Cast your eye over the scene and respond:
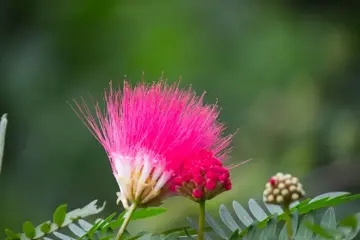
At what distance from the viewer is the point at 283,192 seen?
540 millimetres

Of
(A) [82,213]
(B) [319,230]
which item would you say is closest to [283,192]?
(B) [319,230]

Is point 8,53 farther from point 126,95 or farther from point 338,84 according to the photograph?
point 126,95

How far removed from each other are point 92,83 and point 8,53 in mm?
323

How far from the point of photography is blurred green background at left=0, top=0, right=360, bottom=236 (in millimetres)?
2689

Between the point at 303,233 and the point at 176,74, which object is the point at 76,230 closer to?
the point at 303,233

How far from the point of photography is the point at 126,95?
64cm

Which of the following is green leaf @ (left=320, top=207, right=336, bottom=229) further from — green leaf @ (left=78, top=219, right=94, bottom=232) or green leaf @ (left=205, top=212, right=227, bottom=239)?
green leaf @ (left=78, top=219, right=94, bottom=232)

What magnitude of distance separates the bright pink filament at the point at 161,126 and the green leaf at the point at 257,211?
5cm

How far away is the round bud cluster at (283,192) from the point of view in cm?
54

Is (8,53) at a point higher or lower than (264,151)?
higher

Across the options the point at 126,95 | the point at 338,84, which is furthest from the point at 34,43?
the point at 126,95

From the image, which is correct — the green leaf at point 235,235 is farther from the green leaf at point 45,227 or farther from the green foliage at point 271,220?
the green leaf at point 45,227

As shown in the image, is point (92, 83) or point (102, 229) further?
point (92, 83)

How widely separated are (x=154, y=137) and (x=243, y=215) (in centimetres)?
10
